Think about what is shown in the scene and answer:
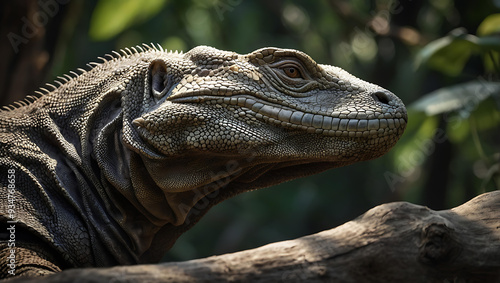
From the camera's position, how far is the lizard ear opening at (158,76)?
4562mm

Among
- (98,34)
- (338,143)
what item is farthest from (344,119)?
(98,34)

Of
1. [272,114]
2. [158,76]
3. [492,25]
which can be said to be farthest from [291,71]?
[492,25]

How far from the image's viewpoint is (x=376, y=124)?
13.4 ft

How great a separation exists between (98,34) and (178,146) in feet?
13.1

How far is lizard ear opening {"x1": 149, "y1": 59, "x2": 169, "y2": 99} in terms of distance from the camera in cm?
456

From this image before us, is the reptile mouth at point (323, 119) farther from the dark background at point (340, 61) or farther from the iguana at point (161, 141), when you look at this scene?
the dark background at point (340, 61)

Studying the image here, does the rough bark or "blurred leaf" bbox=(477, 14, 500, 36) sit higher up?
"blurred leaf" bbox=(477, 14, 500, 36)

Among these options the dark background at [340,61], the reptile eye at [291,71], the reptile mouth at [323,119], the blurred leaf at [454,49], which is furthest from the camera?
the dark background at [340,61]

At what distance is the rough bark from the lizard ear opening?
2033 millimetres

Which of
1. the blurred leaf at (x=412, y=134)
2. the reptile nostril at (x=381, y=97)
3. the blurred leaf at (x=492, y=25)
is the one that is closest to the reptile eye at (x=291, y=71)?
the reptile nostril at (x=381, y=97)

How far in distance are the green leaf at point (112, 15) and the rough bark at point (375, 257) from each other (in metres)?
5.46

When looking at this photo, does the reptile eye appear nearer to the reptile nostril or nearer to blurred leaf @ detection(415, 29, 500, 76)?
the reptile nostril

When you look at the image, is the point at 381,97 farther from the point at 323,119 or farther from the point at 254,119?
the point at 254,119

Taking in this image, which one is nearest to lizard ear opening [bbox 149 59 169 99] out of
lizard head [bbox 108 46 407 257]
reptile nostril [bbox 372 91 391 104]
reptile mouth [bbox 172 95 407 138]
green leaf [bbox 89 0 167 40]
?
lizard head [bbox 108 46 407 257]
